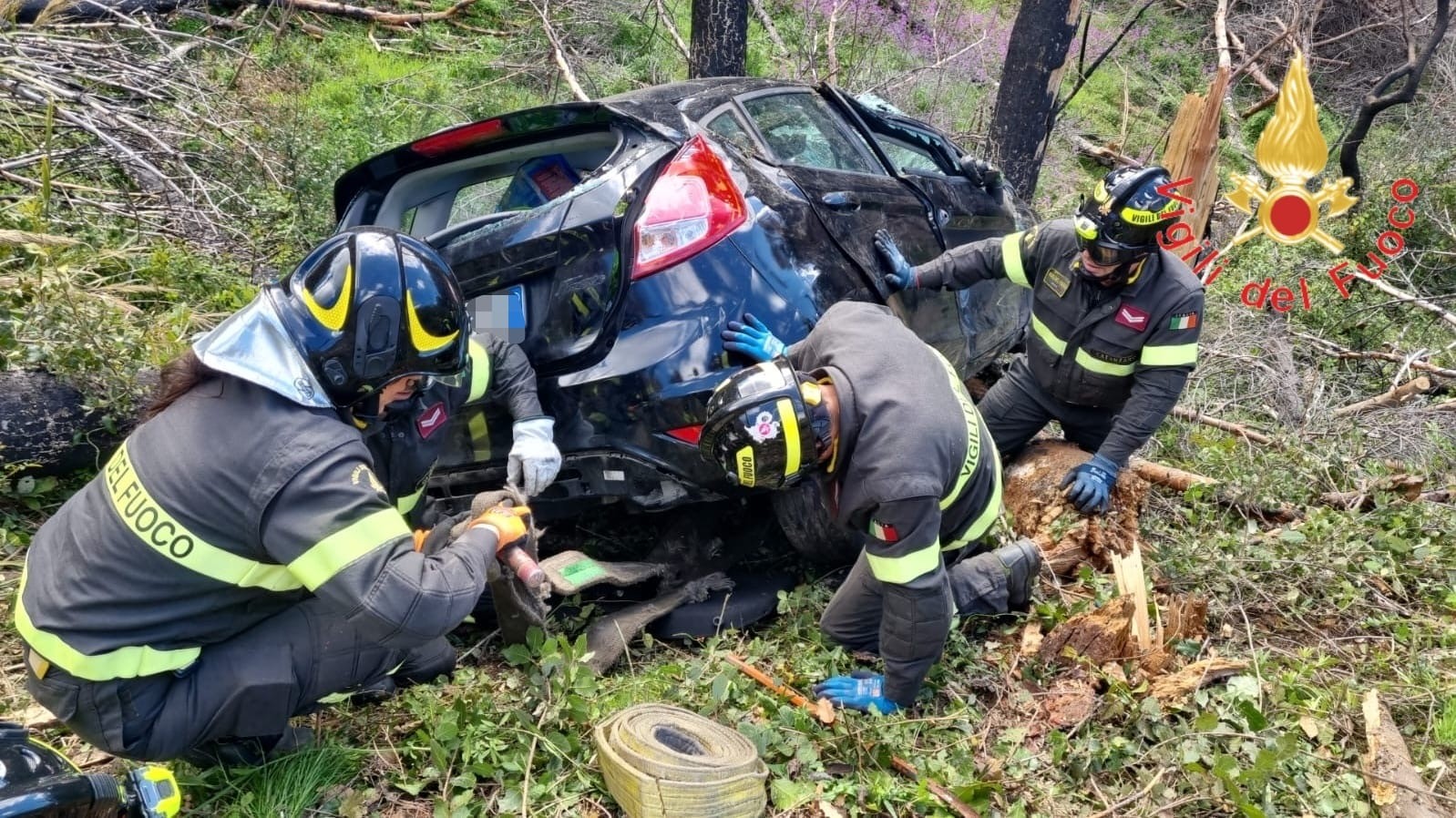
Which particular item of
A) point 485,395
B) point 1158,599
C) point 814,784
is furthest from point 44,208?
point 1158,599

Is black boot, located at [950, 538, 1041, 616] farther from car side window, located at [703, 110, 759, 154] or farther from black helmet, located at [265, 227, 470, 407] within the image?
black helmet, located at [265, 227, 470, 407]

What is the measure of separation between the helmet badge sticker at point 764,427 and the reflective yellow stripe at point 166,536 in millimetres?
1128

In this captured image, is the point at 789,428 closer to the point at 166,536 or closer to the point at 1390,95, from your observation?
the point at 166,536

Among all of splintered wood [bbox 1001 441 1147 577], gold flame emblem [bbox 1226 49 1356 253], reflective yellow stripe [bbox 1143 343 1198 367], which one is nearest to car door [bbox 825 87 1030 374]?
splintered wood [bbox 1001 441 1147 577]

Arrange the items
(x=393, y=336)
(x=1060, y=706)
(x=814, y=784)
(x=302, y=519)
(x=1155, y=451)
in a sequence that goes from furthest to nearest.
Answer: (x=1155, y=451), (x=1060, y=706), (x=814, y=784), (x=393, y=336), (x=302, y=519)

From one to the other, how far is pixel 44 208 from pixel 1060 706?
430 centimetres

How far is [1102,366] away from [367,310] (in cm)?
293

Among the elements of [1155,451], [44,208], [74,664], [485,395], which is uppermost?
[44,208]

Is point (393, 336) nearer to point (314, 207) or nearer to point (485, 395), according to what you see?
point (485, 395)

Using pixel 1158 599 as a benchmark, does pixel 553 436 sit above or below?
above

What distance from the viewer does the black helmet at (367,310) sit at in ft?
6.89

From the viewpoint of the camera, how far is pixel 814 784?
2430 mm

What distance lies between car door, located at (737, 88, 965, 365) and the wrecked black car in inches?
0.6

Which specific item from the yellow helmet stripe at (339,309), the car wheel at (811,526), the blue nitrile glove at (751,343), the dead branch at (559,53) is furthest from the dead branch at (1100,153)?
the yellow helmet stripe at (339,309)
